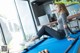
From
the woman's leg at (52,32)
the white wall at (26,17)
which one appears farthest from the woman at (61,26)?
the white wall at (26,17)

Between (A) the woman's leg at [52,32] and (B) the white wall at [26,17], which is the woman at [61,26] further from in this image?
(B) the white wall at [26,17]

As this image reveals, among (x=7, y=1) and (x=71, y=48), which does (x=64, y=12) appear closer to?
(x=71, y=48)

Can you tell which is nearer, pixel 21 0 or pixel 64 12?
pixel 64 12

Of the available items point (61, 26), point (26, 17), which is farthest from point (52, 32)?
point (26, 17)

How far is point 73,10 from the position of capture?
21.9 ft

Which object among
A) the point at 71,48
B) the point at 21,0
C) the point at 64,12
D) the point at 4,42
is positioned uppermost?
the point at 21,0

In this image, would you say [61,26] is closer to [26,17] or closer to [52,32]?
[52,32]

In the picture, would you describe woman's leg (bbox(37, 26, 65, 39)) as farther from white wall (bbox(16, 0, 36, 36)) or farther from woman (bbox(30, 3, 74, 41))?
white wall (bbox(16, 0, 36, 36))

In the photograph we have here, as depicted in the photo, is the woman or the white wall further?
the white wall

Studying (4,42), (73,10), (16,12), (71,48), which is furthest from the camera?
(16,12)

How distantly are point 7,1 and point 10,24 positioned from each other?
104cm

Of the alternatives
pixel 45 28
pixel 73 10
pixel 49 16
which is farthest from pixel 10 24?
pixel 45 28

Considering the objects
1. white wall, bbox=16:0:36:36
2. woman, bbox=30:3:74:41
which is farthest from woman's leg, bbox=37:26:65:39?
white wall, bbox=16:0:36:36

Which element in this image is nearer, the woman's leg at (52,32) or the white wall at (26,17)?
the woman's leg at (52,32)
